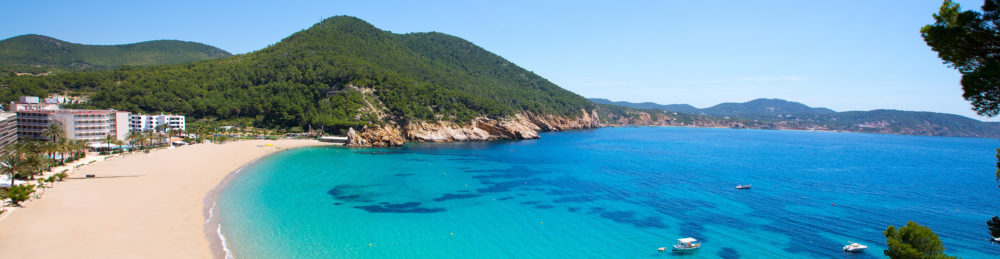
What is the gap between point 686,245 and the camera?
20078 millimetres

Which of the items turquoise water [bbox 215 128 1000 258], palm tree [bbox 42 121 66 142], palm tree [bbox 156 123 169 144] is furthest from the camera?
palm tree [bbox 156 123 169 144]

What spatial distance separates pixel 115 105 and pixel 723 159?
10282 centimetres

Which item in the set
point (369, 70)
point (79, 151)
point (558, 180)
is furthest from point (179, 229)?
point (369, 70)

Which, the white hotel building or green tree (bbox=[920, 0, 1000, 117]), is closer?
green tree (bbox=[920, 0, 1000, 117])

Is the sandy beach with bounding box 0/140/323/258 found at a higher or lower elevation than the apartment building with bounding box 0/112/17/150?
lower

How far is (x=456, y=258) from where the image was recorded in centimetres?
1927

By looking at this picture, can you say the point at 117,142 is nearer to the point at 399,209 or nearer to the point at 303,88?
the point at 303,88

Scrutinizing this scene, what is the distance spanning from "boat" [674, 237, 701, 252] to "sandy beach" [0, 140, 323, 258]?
20.9 meters

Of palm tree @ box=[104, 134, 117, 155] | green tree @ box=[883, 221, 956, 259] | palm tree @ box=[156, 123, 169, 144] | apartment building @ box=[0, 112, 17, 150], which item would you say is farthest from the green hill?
green tree @ box=[883, 221, 956, 259]

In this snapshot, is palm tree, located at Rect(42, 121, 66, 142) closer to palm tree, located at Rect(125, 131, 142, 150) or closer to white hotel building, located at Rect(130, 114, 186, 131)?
palm tree, located at Rect(125, 131, 142, 150)

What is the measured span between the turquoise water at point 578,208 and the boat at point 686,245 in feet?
1.48

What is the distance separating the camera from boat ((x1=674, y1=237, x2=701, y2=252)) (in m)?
20.1

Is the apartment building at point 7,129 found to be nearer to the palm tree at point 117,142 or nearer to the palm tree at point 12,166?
the palm tree at point 117,142

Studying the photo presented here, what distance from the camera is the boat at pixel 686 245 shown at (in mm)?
20062
